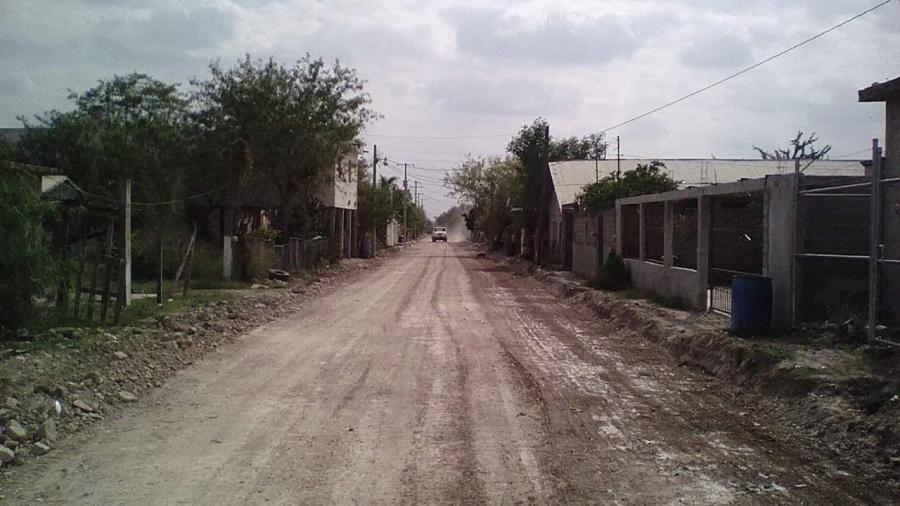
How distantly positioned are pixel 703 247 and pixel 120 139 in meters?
22.2

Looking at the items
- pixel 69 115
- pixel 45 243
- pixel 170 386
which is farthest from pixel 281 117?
pixel 170 386

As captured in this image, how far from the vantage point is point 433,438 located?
7879 mm

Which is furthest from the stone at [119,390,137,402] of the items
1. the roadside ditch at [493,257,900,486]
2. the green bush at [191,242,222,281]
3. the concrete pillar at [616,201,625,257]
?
the concrete pillar at [616,201,625,257]

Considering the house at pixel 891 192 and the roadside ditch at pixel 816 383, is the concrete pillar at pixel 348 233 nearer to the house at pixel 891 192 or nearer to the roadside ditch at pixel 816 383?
the roadside ditch at pixel 816 383

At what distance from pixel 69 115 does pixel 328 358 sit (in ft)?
83.9

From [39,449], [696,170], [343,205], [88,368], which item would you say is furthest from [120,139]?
[696,170]

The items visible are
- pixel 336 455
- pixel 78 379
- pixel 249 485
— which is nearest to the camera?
pixel 249 485

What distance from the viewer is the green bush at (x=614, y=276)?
24.4 meters

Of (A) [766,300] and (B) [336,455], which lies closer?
(B) [336,455]

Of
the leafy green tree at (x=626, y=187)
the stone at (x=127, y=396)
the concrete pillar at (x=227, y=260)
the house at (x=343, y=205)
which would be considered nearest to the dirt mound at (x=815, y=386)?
the stone at (x=127, y=396)

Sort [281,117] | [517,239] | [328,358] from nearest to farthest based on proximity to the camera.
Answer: [328,358]
[281,117]
[517,239]

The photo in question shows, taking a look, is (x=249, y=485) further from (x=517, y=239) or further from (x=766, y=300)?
(x=517, y=239)

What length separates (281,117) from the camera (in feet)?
104

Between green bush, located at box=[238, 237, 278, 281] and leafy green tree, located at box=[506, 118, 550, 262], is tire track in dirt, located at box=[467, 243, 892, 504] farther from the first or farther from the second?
leafy green tree, located at box=[506, 118, 550, 262]
